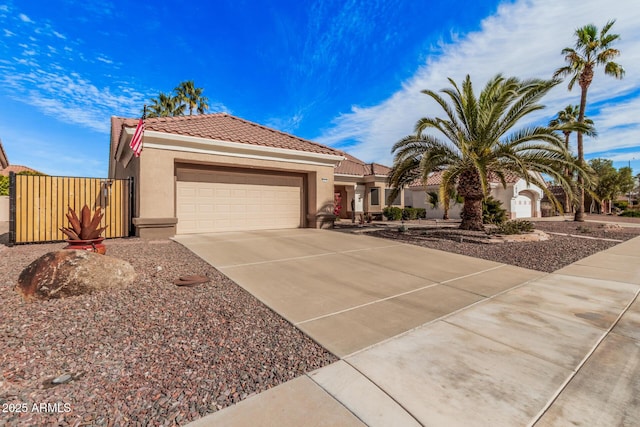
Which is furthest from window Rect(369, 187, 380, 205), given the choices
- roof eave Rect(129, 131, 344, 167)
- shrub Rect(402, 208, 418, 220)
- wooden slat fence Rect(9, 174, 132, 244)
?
wooden slat fence Rect(9, 174, 132, 244)

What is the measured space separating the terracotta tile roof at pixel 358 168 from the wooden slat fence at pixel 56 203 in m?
14.6

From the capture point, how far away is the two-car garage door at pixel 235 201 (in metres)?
11.9

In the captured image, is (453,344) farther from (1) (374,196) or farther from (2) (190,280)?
(1) (374,196)

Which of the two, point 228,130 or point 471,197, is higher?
point 228,130

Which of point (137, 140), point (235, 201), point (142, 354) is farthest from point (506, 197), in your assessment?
point (142, 354)

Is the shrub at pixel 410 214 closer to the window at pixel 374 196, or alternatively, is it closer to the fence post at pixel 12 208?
the window at pixel 374 196

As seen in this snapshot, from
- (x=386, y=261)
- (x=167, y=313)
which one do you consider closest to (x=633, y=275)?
(x=386, y=261)

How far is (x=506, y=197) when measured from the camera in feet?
78.9

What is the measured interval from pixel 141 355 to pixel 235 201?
10387 millimetres

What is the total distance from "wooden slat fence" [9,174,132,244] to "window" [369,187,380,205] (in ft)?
56.9

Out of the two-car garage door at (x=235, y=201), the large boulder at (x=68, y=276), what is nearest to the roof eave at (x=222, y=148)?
the two-car garage door at (x=235, y=201)

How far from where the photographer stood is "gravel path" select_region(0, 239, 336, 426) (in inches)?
88.6

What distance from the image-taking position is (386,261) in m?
7.55

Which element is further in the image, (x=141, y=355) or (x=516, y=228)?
(x=516, y=228)
